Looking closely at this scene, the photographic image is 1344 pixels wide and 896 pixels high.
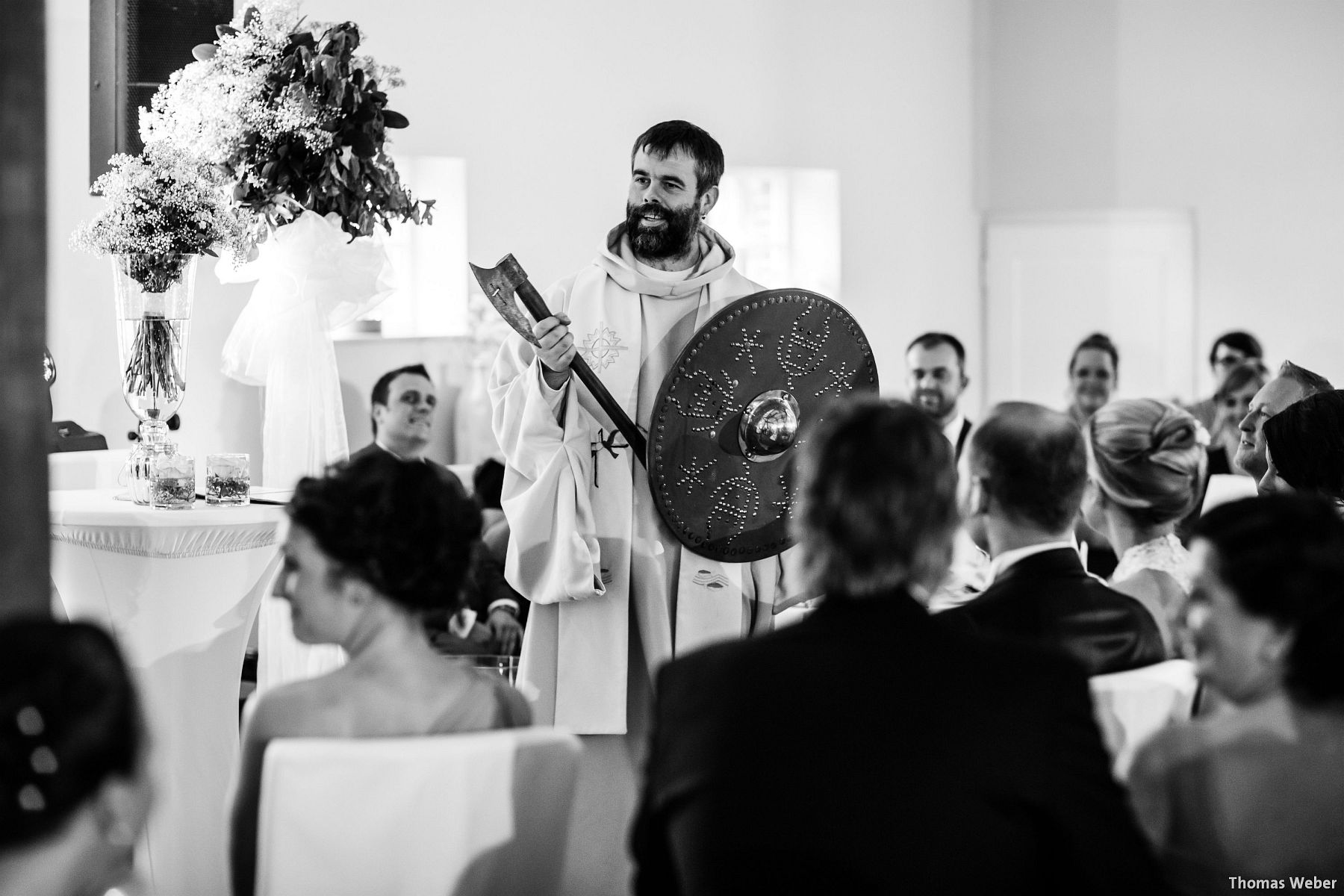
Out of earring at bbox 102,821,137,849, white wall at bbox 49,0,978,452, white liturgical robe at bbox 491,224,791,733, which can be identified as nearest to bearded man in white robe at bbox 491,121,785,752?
white liturgical robe at bbox 491,224,791,733

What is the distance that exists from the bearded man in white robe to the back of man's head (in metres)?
1.67

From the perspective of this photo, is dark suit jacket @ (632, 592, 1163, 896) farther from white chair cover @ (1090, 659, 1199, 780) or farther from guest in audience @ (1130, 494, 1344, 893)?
white chair cover @ (1090, 659, 1199, 780)

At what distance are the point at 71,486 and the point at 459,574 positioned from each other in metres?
2.71

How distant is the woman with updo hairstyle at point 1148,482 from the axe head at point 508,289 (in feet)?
3.89

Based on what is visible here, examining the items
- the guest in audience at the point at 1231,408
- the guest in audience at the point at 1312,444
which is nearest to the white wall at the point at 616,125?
the guest in audience at the point at 1231,408

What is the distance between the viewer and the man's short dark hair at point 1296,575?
69.2 inches

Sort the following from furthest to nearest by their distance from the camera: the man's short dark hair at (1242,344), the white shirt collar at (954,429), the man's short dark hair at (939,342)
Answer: the man's short dark hair at (1242,344), the man's short dark hair at (939,342), the white shirt collar at (954,429)

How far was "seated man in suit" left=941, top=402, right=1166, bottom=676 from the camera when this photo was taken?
7.82ft

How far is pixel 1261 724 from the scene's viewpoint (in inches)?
68.7

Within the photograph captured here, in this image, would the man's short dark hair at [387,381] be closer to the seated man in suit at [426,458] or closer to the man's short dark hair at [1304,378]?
the seated man in suit at [426,458]

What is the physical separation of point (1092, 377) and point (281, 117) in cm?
431

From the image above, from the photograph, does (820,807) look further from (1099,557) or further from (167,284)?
(1099,557)

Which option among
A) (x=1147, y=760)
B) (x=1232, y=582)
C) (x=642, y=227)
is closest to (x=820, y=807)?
(x=1147, y=760)

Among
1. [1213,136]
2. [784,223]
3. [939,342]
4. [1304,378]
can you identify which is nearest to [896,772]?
[1304,378]
